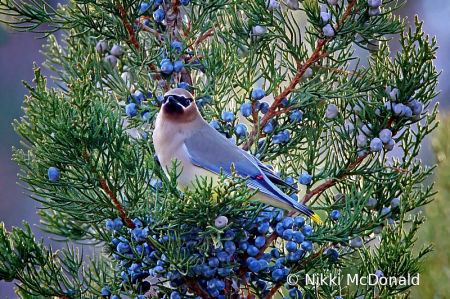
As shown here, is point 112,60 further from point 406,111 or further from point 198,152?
point 406,111

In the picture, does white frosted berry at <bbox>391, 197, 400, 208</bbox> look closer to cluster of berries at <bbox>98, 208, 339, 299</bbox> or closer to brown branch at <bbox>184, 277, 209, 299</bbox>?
cluster of berries at <bbox>98, 208, 339, 299</bbox>

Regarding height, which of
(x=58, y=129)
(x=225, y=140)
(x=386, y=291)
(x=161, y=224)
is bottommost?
(x=386, y=291)

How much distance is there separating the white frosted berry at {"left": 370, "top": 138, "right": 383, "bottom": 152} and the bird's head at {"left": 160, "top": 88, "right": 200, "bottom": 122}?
0.57 meters

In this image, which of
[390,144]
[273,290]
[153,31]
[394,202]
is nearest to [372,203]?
[394,202]

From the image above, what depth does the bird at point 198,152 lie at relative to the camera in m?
1.46

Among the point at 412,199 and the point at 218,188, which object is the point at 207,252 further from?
the point at 412,199

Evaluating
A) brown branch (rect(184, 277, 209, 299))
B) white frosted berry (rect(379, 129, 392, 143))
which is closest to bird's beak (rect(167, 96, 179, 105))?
brown branch (rect(184, 277, 209, 299))

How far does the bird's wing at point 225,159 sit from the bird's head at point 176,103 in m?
0.11

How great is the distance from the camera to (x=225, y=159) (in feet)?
5.36

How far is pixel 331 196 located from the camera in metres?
1.64

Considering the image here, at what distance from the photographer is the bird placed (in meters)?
1.46

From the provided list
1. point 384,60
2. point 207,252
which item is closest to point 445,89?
point 384,60

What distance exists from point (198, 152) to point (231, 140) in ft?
0.43

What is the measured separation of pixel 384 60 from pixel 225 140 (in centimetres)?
57
